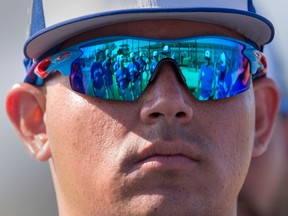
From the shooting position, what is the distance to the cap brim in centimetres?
271

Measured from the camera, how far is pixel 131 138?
8.87 ft

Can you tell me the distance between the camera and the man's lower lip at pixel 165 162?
268 cm

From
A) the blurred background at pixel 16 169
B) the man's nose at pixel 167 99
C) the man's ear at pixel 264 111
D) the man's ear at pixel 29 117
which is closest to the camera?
the man's nose at pixel 167 99

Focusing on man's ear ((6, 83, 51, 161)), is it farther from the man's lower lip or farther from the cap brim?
→ the man's lower lip

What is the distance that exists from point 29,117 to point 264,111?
0.97m

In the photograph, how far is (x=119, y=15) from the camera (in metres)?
2.71

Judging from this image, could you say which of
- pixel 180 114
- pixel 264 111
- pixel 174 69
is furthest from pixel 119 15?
pixel 264 111

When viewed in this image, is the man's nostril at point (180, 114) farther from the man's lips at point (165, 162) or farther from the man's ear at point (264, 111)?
the man's ear at point (264, 111)

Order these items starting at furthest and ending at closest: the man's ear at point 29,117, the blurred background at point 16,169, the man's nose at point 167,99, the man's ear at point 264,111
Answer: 1. the blurred background at point 16,169
2. the man's ear at point 264,111
3. the man's ear at point 29,117
4. the man's nose at point 167,99

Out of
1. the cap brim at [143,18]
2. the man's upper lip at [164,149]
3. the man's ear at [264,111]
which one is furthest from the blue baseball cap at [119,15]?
the man's upper lip at [164,149]

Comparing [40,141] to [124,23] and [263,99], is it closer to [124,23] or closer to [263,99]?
[124,23]

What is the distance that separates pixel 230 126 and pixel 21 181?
252 centimetres

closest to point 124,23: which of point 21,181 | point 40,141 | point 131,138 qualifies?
point 131,138

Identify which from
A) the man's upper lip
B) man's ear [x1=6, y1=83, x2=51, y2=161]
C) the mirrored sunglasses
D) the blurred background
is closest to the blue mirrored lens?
the mirrored sunglasses
